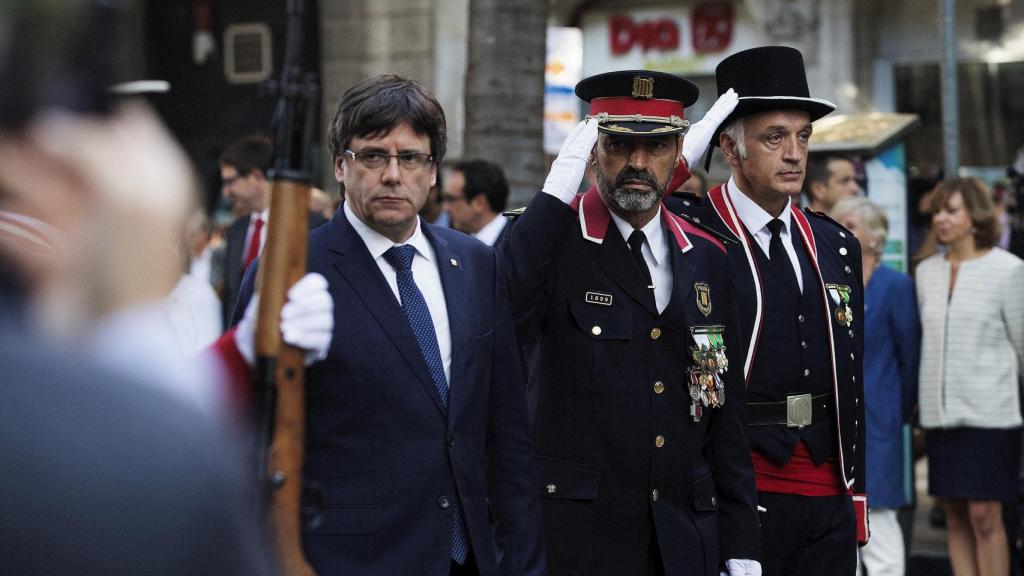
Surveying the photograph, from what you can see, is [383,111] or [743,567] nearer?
[383,111]

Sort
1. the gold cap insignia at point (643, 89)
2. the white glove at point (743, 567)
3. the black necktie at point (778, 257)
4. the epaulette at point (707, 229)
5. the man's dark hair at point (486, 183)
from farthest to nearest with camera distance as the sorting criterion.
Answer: the man's dark hair at point (486, 183) → the black necktie at point (778, 257) → the epaulette at point (707, 229) → the gold cap insignia at point (643, 89) → the white glove at point (743, 567)

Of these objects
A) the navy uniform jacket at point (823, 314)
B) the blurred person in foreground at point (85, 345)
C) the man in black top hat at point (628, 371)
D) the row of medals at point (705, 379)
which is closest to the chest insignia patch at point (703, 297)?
the man in black top hat at point (628, 371)

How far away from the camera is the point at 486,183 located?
835 centimetres

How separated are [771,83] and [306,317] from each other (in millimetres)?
2864

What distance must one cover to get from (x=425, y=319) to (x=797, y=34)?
12.2 meters

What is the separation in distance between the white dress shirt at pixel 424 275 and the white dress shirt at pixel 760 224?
1.68 meters

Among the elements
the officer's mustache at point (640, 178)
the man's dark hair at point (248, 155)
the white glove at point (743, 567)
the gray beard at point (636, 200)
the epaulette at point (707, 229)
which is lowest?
the white glove at point (743, 567)

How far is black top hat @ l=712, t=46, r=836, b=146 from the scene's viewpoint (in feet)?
17.2

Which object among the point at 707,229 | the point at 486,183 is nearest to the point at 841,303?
the point at 707,229

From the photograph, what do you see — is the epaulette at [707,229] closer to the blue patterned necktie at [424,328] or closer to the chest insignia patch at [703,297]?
the chest insignia patch at [703,297]

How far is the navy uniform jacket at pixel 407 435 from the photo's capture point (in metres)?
3.41

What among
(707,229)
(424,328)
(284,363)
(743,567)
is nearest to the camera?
(284,363)

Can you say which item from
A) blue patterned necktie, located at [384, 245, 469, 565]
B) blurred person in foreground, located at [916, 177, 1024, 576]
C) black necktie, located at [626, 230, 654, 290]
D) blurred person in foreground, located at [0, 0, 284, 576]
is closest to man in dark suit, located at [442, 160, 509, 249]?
blurred person in foreground, located at [916, 177, 1024, 576]

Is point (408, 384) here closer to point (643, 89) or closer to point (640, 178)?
point (640, 178)
